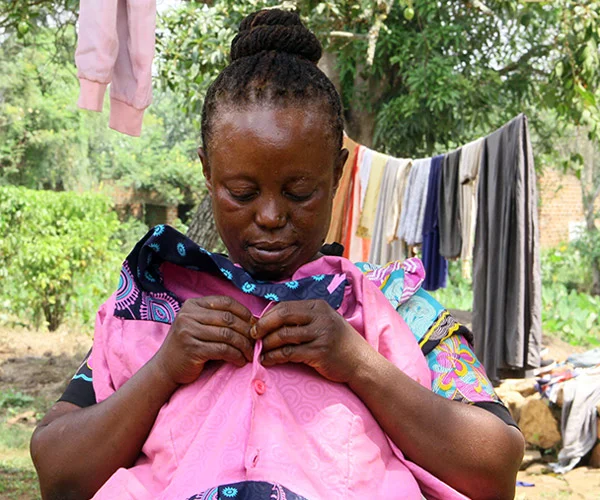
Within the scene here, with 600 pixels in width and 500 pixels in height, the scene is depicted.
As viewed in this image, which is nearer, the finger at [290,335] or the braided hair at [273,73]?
the finger at [290,335]

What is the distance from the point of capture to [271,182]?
145 cm

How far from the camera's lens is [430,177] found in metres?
6.10

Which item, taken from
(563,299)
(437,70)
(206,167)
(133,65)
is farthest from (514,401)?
(563,299)

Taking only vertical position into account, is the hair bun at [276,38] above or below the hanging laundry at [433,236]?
above

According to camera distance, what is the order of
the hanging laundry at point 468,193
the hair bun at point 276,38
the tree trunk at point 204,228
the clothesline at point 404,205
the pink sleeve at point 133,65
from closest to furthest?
the hair bun at point 276,38, the pink sleeve at point 133,65, the hanging laundry at point 468,193, the clothesline at point 404,205, the tree trunk at point 204,228

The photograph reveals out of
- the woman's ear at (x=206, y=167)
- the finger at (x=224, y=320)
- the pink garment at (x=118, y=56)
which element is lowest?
the finger at (x=224, y=320)

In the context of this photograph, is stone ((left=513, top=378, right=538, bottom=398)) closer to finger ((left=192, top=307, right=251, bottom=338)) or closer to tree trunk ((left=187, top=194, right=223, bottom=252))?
tree trunk ((left=187, top=194, right=223, bottom=252))

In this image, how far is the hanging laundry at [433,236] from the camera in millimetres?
6094

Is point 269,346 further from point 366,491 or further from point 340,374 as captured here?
point 366,491

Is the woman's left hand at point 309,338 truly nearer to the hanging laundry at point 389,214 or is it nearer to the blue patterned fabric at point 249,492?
the blue patterned fabric at point 249,492

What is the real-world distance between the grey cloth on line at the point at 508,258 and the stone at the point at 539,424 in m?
1.01

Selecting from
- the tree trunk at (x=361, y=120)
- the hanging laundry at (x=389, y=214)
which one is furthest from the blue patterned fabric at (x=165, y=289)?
the tree trunk at (x=361, y=120)

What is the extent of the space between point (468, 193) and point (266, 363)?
181 inches

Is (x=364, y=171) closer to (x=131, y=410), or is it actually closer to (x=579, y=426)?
(x=579, y=426)
